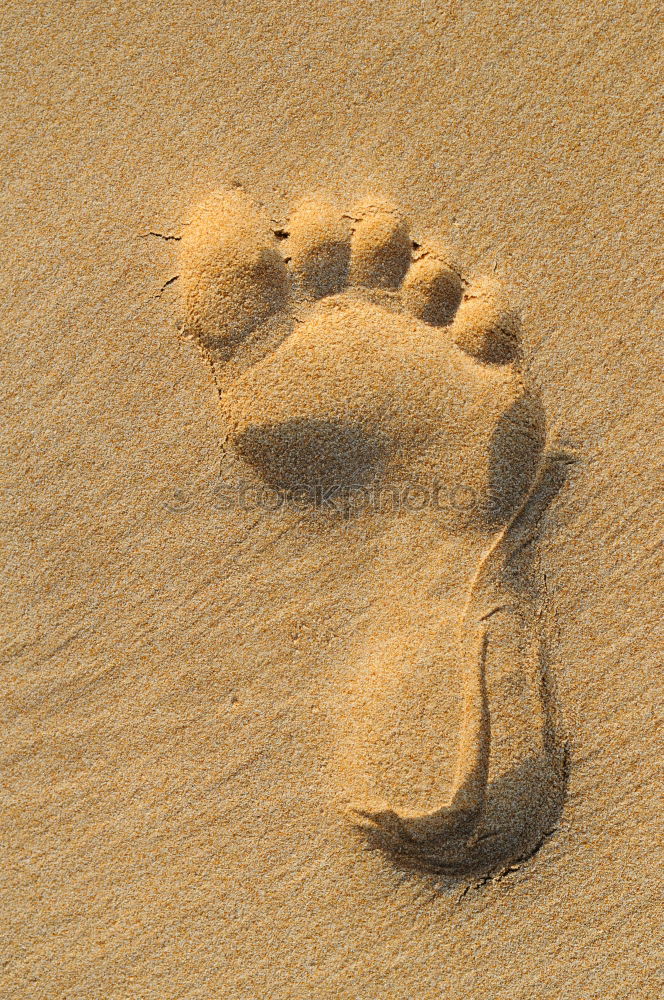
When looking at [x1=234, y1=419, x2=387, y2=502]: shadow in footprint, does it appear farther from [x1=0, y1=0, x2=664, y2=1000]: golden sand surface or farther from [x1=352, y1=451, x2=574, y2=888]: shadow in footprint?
[x1=352, y1=451, x2=574, y2=888]: shadow in footprint

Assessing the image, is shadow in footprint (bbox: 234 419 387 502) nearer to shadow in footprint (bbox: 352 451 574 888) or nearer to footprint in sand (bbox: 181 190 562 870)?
footprint in sand (bbox: 181 190 562 870)

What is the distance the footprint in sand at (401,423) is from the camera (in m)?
1.47

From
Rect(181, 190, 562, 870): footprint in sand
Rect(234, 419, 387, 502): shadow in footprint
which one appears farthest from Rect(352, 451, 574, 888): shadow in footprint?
Rect(234, 419, 387, 502): shadow in footprint

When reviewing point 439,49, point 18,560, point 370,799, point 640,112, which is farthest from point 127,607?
point 640,112

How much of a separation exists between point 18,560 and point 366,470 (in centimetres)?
78

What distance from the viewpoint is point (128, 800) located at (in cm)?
157

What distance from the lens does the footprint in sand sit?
147 cm

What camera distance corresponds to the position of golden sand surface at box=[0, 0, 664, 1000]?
150 centimetres

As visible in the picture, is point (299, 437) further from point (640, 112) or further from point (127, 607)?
point (640, 112)

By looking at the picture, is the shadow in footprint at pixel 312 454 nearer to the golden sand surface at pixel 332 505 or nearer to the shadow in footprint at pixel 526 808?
the golden sand surface at pixel 332 505

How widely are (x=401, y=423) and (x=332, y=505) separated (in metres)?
0.22

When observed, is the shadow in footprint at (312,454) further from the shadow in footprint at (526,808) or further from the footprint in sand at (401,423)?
the shadow in footprint at (526,808)

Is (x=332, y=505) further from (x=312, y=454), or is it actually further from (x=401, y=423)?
(x=401, y=423)

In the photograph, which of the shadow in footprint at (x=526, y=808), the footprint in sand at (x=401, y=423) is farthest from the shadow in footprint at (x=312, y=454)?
the shadow in footprint at (x=526, y=808)
